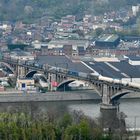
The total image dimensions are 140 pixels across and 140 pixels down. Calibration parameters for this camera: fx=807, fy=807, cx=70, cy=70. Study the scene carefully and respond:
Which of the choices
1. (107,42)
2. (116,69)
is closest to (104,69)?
(116,69)

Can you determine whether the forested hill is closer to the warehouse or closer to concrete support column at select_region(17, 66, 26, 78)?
the warehouse

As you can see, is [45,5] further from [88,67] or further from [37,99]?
[37,99]

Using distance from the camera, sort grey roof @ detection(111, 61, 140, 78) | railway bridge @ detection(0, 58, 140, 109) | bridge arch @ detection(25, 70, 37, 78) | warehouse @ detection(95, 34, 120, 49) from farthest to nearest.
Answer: warehouse @ detection(95, 34, 120, 49) → bridge arch @ detection(25, 70, 37, 78) → grey roof @ detection(111, 61, 140, 78) → railway bridge @ detection(0, 58, 140, 109)

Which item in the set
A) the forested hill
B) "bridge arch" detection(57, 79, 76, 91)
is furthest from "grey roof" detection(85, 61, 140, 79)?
the forested hill

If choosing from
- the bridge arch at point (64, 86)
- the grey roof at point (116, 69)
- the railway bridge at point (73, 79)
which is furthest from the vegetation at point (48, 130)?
the grey roof at point (116, 69)

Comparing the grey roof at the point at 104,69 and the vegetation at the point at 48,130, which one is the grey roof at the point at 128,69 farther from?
the vegetation at the point at 48,130
